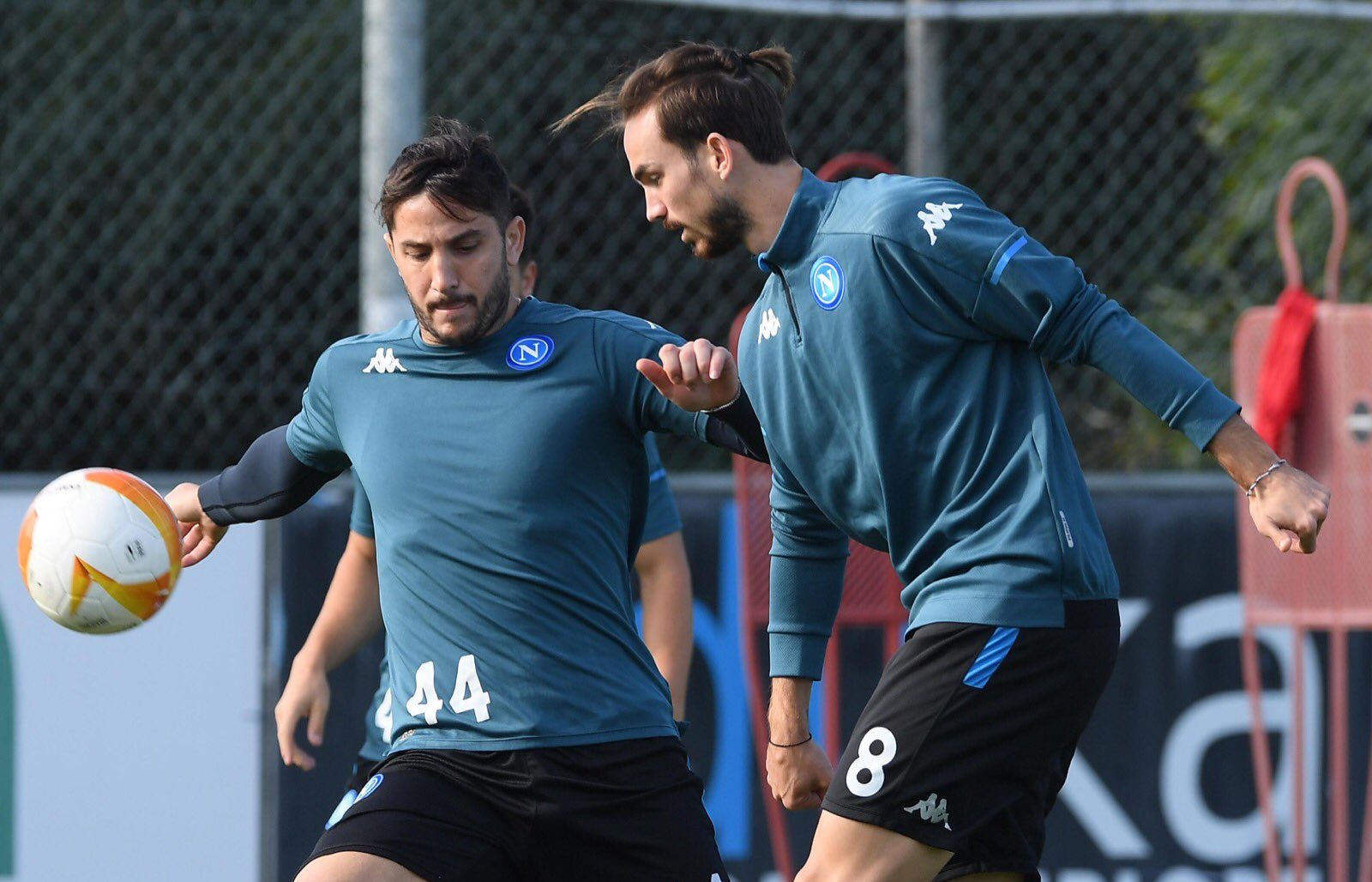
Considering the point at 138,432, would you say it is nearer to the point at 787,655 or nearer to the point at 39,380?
the point at 39,380

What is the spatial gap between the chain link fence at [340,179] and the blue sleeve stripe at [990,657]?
2900mm

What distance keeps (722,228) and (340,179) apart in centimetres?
347

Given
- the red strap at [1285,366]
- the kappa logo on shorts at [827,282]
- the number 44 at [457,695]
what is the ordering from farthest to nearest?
the red strap at [1285,366], the number 44 at [457,695], the kappa logo on shorts at [827,282]

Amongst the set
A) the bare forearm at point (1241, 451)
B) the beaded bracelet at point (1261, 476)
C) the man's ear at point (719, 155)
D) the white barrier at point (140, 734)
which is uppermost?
the man's ear at point (719, 155)

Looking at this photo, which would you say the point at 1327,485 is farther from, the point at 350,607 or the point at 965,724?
the point at 350,607

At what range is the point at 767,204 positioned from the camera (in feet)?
11.4

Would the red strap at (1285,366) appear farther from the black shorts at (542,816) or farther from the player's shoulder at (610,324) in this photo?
the black shorts at (542,816)

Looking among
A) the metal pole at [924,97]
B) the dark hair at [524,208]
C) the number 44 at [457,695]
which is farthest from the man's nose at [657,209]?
the metal pole at [924,97]

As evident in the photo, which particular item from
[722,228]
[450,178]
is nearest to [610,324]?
[722,228]

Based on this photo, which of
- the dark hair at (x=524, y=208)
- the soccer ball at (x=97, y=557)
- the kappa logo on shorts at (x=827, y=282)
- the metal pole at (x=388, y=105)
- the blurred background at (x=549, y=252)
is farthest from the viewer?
the blurred background at (x=549, y=252)

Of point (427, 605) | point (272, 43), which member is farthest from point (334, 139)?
point (427, 605)

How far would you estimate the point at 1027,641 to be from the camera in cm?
318

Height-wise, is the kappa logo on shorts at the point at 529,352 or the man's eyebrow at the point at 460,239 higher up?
the man's eyebrow at the point at 460,239

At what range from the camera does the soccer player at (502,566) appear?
3.43 meters
